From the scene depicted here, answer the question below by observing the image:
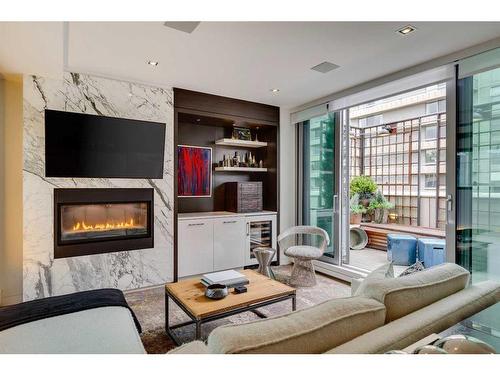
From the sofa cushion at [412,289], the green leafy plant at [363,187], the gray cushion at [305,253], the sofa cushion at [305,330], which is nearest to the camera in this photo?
the sofa cushion at [305,330]

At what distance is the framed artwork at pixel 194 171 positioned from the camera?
4.11m

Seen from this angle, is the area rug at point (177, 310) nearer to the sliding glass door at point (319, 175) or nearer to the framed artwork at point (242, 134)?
the sliding glass door at point (319, 175)

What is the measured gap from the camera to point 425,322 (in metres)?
1.03

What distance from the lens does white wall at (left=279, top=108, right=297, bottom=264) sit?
14.9ft

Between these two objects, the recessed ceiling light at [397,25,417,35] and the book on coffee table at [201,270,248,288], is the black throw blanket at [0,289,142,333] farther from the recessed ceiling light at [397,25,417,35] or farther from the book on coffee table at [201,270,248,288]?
the recessed ceiling light at [397,25,417,35]

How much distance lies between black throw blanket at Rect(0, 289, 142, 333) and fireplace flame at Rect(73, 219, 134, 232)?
1.28 m

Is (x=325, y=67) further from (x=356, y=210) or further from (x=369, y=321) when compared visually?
(x=356, y=210)

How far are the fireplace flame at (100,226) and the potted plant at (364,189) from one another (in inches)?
Result: 191

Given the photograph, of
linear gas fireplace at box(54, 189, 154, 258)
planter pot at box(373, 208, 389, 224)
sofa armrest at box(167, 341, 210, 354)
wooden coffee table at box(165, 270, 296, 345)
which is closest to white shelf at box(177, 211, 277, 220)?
linear gas fireplace at box(54, 189, 154, 258)

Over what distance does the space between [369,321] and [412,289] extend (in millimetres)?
293

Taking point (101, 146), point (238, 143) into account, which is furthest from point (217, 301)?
point (238, 143)

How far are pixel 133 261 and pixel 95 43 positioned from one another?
2240mm

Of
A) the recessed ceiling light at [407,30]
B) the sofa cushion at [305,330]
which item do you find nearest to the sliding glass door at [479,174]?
the recessed ceiling light at [407,30]
